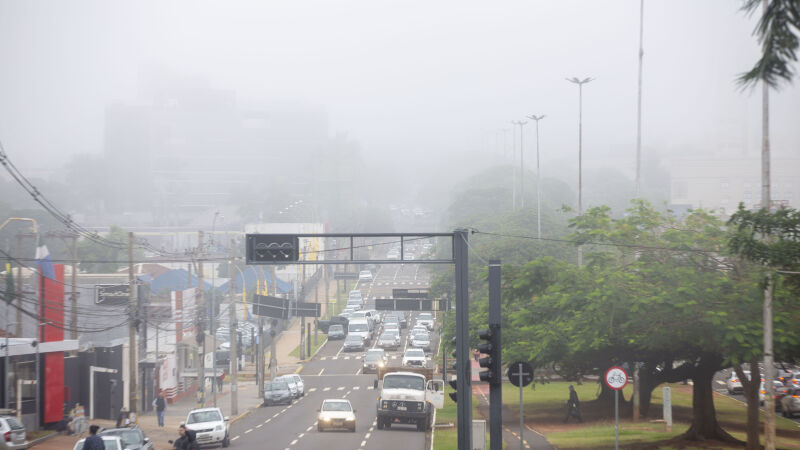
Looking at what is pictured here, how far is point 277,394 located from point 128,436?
2454 centimetres

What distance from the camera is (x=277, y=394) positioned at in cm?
5062

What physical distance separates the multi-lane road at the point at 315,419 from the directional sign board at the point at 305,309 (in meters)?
4.15

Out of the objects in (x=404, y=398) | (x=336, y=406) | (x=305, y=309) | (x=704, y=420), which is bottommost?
(x=336, y=406)

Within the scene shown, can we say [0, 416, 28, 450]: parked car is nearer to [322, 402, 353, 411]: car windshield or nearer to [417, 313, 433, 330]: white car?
[322, 402, 353, 411]: car windshield

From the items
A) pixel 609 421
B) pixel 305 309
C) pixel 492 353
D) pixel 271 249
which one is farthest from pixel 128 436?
pixel 305 309

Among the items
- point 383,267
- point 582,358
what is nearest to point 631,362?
point 582,358

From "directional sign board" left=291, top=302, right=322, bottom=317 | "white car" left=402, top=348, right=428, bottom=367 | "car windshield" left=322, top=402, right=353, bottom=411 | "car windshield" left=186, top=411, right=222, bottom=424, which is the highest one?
"directional sign board" left=291, top=302, right=322, bottom=317

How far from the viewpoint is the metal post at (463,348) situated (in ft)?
78.9

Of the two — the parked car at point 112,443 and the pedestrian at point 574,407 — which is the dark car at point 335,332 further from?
the parked car at point 112,443

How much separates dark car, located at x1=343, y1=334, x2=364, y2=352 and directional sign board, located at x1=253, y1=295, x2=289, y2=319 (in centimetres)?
1450

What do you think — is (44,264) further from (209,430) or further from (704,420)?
(704,420)

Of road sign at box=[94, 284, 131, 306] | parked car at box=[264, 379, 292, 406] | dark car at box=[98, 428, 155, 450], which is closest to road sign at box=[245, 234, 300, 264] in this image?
dark car at box=[98, 428, 155, 450]

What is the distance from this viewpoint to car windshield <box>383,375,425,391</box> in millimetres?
36406

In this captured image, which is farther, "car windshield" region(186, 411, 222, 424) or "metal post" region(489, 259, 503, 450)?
"car windshield" region(186, 411, 222, 424)
